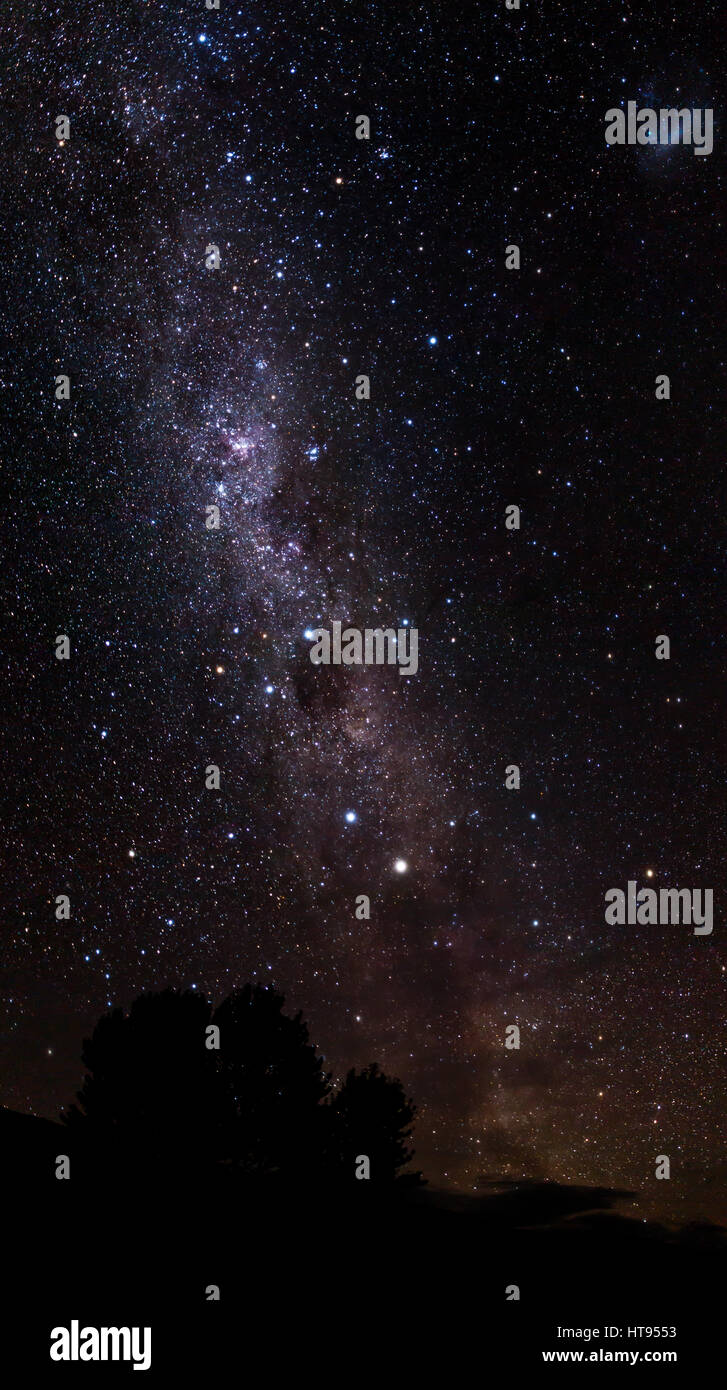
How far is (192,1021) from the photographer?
90.1ft

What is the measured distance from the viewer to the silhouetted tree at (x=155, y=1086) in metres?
25.8

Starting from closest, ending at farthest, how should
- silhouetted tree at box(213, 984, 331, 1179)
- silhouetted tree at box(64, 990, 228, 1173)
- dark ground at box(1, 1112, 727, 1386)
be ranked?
dark ground at box(1, 1112, 727, 1386) < silhouetted tree at box(64, 990, 228, 1173) < silhouetted tree at box(213, 984, 331, 1179)

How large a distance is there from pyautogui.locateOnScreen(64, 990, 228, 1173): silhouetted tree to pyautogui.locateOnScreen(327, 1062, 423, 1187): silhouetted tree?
261 inches

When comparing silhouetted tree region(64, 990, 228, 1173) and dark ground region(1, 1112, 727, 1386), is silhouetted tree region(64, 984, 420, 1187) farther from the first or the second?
dark ground region(1, 1112, 727, 1386)

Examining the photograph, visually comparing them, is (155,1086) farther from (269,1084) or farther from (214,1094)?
(269,1084)

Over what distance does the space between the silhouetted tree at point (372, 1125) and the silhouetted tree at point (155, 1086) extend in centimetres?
662

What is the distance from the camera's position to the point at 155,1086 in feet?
86.7

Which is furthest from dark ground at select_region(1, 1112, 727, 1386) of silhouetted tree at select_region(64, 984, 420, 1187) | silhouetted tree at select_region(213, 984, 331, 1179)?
silhouetted tree at select_region(213, 984, 331, 1179)

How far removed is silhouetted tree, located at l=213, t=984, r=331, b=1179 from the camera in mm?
28703

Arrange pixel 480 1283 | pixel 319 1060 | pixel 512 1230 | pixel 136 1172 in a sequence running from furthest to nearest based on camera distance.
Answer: pixel 319 1060
pixel 512 1230
pixel 136 1172
pixel 480 1283

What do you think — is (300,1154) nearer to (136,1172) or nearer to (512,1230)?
(512,1230)
